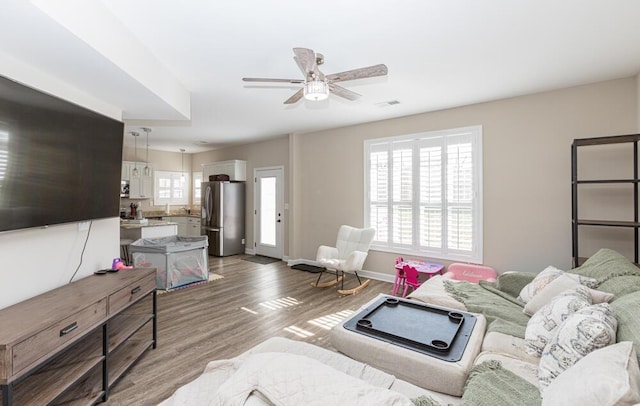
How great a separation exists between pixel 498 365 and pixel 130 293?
2572 millimetres

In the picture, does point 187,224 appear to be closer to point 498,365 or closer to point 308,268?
point 308,268

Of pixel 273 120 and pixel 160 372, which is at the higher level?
pixel 273 120

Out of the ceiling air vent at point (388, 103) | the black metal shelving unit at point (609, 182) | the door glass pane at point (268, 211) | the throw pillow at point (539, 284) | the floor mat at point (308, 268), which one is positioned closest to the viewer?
the throw pillow at point (539, 284)

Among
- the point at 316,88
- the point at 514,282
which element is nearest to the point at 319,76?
the point at 316,88

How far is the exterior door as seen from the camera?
6.55 meters

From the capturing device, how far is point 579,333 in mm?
1428

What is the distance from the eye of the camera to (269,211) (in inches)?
267

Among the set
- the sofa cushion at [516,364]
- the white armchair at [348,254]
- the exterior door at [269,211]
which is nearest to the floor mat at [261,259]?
the exterior door at [269,211]

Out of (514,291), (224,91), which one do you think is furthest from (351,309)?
(224,91)

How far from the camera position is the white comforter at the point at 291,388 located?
96cm

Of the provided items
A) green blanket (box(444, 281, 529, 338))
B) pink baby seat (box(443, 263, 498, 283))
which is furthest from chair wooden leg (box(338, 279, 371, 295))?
green blanket (box(444, 281, 529, 338))

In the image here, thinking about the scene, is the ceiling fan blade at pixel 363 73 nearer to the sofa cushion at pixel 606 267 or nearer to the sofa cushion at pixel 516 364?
the sofa cushion at pixel 516 364

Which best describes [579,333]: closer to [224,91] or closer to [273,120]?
[224,91]

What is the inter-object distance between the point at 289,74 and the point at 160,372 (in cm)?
293
